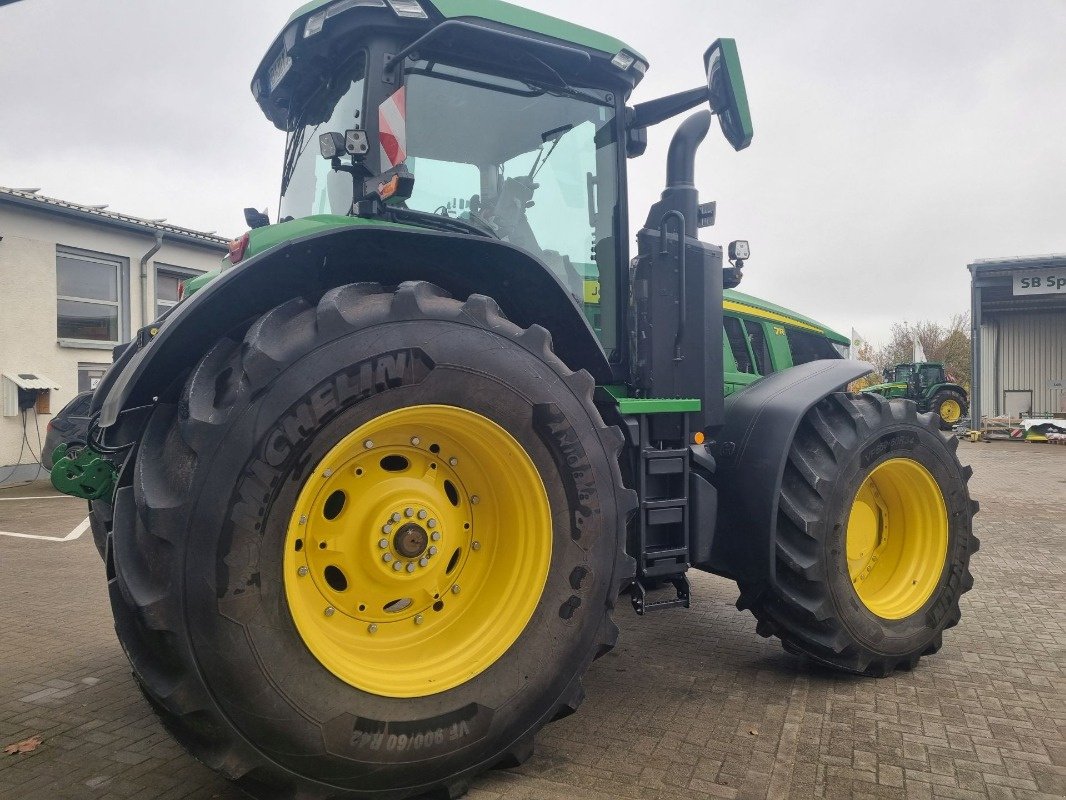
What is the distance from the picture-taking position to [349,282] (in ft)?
9.34

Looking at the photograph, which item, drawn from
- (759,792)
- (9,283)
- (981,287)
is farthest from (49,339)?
(981,287)

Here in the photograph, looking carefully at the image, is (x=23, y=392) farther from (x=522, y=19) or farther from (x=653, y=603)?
(x=653, y=603)

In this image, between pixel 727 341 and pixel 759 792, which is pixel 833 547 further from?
pixel 727 341

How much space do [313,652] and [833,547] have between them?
2399 millimetres

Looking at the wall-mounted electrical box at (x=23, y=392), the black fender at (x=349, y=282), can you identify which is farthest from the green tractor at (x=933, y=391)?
the black fender at (x=349, y=282)

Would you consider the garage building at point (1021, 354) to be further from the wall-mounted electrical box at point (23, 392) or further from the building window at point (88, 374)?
the wall-mounted electrical box at point (23, 392)

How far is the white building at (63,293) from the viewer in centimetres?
1231

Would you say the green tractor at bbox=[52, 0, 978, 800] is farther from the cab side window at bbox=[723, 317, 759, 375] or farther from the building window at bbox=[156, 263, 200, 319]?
the building window at bbox=[156, 263, 200, 319]

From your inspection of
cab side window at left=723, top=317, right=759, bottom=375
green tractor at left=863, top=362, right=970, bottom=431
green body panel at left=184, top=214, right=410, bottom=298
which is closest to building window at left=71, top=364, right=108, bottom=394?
cab side window at left=723, top=317, right=759, bottom=375

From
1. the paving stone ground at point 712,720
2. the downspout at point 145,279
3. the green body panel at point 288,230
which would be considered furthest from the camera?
the downspout at point 145,279

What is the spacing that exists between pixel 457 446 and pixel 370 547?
0.47 metres

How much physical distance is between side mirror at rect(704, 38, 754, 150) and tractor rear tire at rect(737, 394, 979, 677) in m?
1.34

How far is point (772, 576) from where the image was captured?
3.56 m

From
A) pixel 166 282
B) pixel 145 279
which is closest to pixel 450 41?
pixel 145 279
